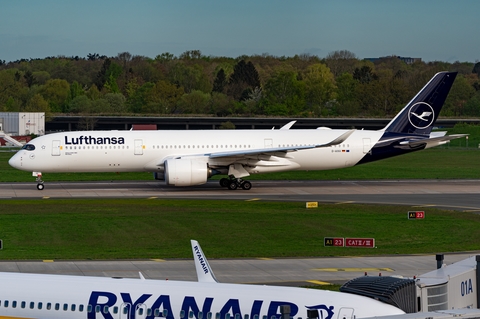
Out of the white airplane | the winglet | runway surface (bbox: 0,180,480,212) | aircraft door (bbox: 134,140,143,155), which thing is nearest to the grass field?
runway surface (bbox: 0,180,480,212)

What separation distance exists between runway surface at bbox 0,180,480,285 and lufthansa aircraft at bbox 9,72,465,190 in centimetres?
166

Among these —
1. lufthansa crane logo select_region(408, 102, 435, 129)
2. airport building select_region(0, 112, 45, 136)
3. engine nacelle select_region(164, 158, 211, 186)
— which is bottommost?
engine nacelle select_region(164, 158, 211, 186)

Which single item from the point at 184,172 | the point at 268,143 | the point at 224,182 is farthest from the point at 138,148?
the point at 268,143

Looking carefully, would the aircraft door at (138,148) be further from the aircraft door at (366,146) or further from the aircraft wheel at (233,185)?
the aircraft door at (366,146)

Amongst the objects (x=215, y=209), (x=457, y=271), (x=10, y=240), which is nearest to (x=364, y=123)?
(x=215, y=209)

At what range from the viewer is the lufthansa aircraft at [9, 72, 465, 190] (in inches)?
2347

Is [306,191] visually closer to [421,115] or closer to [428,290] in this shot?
[421,115]

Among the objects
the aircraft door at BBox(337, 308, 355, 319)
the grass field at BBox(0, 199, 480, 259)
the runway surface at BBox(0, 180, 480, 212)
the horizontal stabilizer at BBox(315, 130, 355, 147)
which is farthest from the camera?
the horizontal stabilizer at BBox(315, 130, 355, 147)

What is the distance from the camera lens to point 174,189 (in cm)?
6222

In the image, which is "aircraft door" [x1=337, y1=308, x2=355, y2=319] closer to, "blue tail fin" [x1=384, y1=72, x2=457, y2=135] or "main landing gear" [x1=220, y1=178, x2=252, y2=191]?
"main landing gear" [x1=220, y1=178, x2=252, y2=191]

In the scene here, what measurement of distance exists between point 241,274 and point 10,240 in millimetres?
13671

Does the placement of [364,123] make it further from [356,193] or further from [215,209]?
[215,209]

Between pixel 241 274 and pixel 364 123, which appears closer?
pixel 241 274

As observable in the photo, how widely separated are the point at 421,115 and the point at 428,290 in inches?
1896
